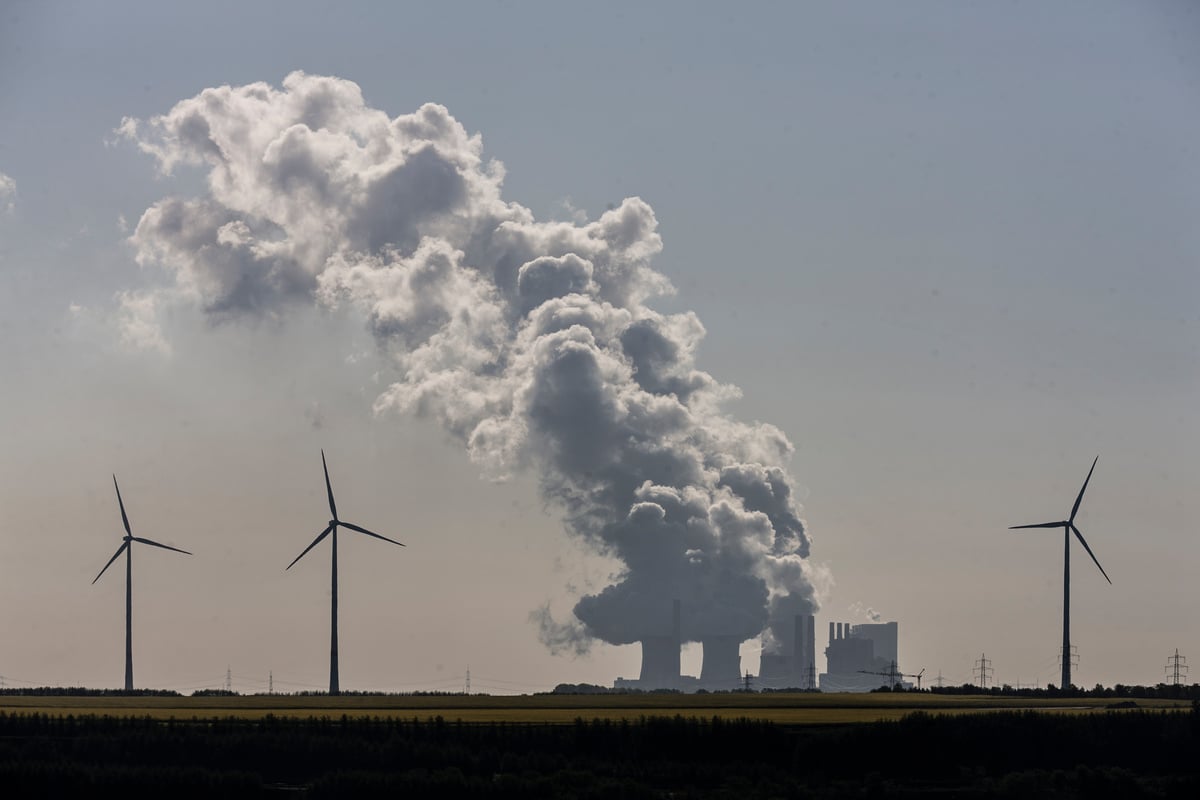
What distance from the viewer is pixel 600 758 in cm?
11738

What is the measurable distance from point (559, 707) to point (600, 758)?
45075 mm

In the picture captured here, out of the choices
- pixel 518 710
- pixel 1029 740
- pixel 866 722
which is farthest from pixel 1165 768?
pixel 518 710

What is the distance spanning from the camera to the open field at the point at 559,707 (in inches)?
5659

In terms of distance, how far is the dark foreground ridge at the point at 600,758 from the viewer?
104m

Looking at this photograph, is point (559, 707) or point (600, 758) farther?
point (559, 707)

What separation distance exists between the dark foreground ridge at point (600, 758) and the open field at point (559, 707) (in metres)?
11.1

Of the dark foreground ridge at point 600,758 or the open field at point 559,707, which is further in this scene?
the open field at point 559,707

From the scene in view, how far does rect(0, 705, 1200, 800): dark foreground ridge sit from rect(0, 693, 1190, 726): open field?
11.1 metres

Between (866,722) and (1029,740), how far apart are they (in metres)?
11.5

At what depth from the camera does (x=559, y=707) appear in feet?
532

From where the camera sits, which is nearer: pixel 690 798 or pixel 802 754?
pixel 690 798

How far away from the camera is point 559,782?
105125mm

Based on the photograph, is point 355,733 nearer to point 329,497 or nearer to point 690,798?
point 690,798

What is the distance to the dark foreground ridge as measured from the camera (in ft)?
342
